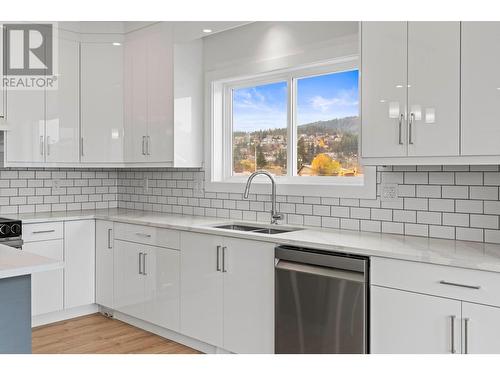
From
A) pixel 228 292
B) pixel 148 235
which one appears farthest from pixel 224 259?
pixel 148 235

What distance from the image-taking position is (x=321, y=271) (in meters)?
2.79

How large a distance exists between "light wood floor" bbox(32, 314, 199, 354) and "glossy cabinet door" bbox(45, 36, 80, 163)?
54.9 inches

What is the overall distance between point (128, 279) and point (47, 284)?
666 mm

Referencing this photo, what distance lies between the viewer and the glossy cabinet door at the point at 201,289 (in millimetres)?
3441

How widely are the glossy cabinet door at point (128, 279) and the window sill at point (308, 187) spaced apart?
2.64ft

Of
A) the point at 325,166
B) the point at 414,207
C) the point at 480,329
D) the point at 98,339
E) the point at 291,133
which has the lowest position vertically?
the point at 98,339

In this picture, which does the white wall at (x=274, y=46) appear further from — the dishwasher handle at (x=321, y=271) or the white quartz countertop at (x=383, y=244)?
the dishwasher handle at (x=321, y=271)

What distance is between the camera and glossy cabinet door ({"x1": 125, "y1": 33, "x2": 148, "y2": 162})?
4504 mm

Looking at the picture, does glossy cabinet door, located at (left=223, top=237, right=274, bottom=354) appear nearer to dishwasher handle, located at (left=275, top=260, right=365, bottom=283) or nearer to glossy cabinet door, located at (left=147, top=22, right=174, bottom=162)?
dishwasher handle, located at (left=275, top=260, right=365, bottom=283)

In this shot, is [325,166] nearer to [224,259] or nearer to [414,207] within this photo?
[414,207]

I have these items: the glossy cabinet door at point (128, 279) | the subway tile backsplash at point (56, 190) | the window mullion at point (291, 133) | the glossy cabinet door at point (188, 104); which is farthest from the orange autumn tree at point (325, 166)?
the subway tile backsplash at point (56, 190)

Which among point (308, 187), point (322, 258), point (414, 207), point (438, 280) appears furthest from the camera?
point (308, 187)

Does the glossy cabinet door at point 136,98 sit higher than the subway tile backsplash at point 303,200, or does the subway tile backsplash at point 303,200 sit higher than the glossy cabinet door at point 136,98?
the glossy cabinet door at point 136,98

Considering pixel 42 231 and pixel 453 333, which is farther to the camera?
pixel 42 231
